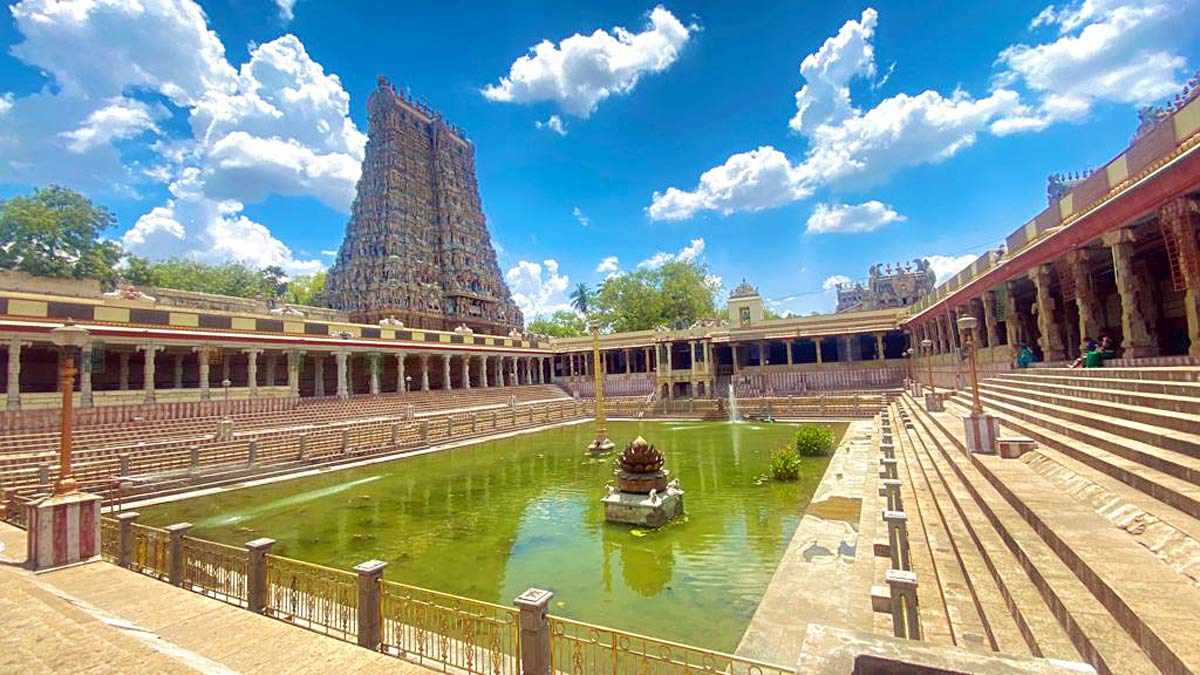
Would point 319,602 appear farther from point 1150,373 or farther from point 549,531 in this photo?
point 1150,373

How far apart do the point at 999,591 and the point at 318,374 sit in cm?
3409

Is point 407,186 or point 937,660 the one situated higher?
point 407,186

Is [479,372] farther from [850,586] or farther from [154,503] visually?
[850,586]

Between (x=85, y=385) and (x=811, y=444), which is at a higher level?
(x=85, y=385)

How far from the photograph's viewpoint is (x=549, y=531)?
934cm

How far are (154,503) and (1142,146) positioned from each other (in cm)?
2256

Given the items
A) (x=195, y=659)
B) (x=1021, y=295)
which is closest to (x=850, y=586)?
(x=195, y=659)

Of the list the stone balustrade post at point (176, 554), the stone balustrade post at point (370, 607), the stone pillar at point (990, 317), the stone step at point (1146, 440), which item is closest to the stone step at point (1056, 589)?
the stone step at point (1146, 440)

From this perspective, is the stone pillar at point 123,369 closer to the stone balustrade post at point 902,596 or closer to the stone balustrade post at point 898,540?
the stone balustrade post at point 898,540

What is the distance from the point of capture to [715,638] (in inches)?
205

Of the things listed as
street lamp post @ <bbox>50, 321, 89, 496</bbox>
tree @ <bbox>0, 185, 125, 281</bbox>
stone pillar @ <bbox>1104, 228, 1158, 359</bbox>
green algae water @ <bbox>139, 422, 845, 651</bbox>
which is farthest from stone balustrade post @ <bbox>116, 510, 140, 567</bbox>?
tree @ <bbox>0, 185, 125, 281</bbox>

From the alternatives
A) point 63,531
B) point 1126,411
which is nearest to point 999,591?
point 1126,411

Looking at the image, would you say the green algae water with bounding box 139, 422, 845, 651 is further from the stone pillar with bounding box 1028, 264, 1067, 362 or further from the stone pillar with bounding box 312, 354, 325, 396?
the stone pillar with bounding box 312, 354, 325, 396

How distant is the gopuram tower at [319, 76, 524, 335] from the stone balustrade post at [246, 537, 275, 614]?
43124mm
